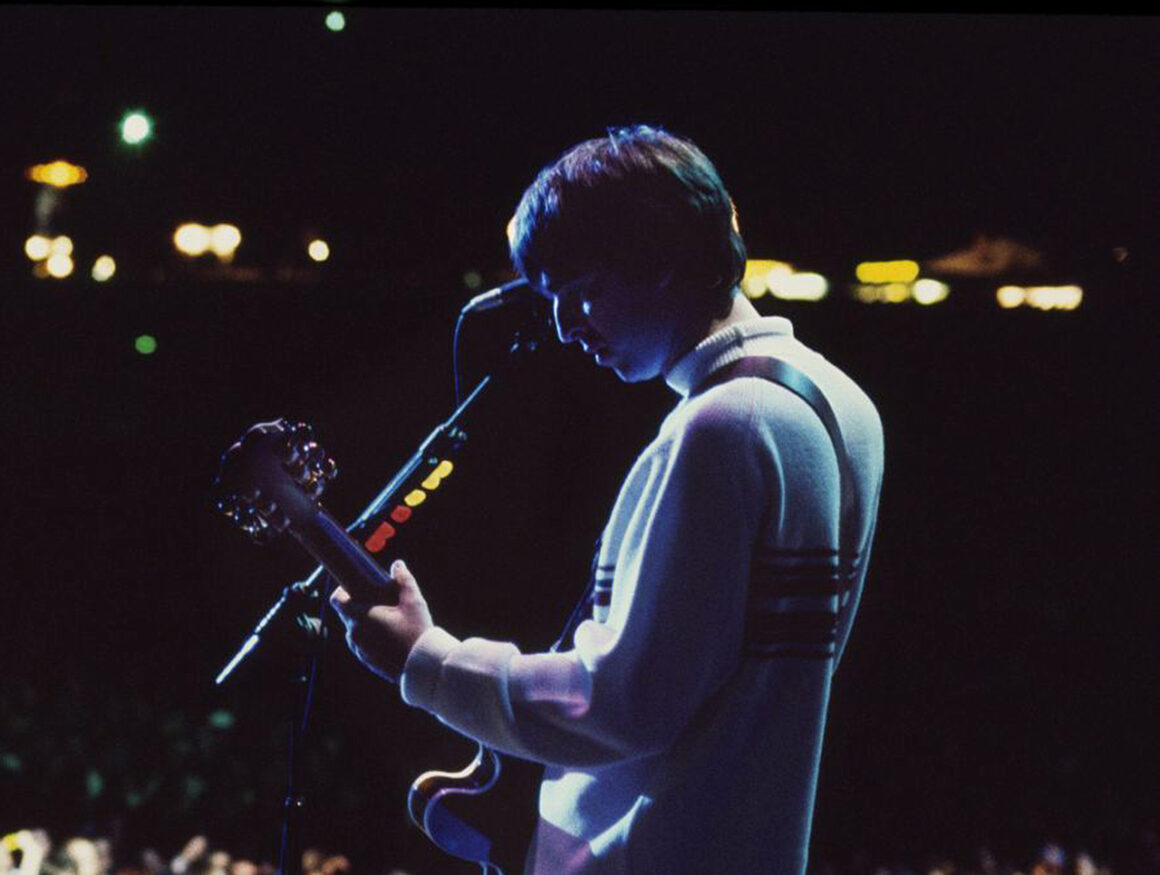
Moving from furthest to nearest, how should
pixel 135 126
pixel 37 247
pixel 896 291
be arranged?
1. pixel 896 291
2. pixel 37 247
3. pixel 135 126

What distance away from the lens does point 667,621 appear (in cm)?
125

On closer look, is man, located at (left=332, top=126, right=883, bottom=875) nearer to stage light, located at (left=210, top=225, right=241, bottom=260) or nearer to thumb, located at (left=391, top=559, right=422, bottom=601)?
thumb, located at (left=391, top=559, right=422, bottom=601)

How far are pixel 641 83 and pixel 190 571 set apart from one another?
3008 millimetres

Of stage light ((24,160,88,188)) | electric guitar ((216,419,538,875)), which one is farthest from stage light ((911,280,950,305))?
electric guitar ((216,419,538,875))

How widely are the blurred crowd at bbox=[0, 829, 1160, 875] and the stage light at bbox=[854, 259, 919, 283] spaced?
4.05m

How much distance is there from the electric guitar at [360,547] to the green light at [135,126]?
163 inches

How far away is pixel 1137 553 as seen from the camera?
5133mm

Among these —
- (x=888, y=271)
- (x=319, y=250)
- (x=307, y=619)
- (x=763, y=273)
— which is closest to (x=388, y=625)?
(x=307, y=619)

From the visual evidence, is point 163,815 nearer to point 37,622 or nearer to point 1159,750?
point 37,622

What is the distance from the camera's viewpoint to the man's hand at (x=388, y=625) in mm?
1472

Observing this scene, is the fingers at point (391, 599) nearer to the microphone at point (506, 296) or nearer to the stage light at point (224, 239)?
the microphone at point (506, 296)

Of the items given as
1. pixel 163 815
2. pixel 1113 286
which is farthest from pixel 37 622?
pixel 1113 286

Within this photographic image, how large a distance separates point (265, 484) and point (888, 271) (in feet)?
20.6

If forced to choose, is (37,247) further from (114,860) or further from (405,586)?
(405,586)
